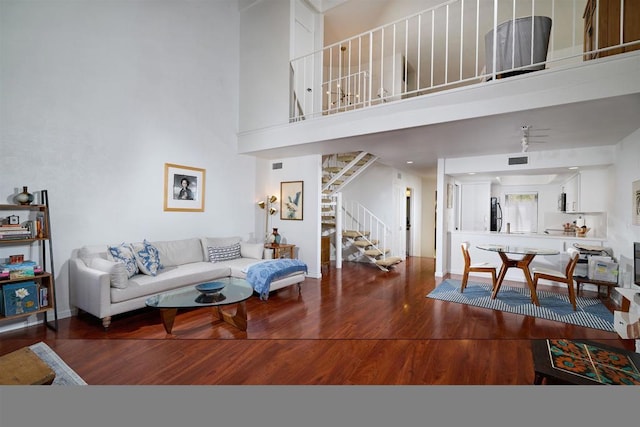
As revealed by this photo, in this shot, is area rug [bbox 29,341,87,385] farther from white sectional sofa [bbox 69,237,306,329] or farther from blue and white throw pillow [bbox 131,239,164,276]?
blue and white throw pillow [bbox 131,239,164,276]

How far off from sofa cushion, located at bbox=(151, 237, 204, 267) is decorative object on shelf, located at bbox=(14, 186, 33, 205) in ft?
4.83

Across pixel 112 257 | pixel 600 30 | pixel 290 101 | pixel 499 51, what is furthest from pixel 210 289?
pixel 600 30

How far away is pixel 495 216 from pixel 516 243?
2051 millimetres

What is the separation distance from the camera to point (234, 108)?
572 cm

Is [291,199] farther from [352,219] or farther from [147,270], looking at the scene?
[147,270]

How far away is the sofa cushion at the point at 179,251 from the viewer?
444 centimetres

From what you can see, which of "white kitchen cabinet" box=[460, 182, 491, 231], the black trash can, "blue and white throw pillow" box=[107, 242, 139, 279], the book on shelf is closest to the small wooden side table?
"blue and white throw pillow" box=[107, 242, 139, 279]

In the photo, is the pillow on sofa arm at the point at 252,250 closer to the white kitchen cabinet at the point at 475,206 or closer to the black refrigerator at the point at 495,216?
the white kitchen cabinet at the point at 475,206

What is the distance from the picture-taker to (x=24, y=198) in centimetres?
311

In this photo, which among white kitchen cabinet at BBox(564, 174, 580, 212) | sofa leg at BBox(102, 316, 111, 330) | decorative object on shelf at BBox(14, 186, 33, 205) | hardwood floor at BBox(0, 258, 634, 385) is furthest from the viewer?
white kitchen cabinet at BBox(564, 174, 580, 212)

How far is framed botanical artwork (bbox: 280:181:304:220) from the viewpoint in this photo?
5805 millimetres

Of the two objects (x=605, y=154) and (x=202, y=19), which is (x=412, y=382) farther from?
(x=202, y=19)

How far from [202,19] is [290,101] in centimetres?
197

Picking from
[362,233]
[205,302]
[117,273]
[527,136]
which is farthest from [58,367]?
[362,233]
